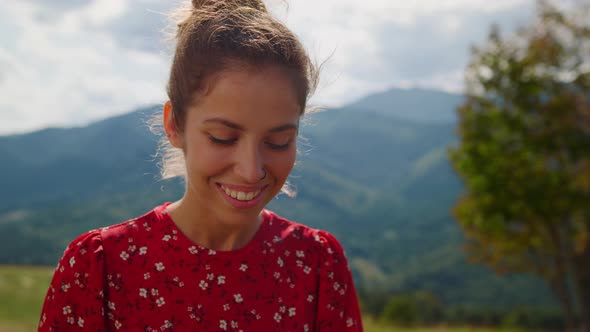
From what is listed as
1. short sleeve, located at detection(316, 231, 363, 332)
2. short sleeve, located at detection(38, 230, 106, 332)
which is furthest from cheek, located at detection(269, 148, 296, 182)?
short sleeve, located at detection(38, 230, 106, 332)

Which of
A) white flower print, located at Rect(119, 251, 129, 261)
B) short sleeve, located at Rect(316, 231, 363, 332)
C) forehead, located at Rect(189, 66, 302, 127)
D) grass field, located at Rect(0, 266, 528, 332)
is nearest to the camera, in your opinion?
forehead, located at Rect(189, 66, 302, 127)

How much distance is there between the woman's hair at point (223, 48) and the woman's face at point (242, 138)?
44 millimetres

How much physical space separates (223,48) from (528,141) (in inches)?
671

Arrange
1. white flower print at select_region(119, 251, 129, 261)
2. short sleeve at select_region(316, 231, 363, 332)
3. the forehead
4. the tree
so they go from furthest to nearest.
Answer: the tree < short sleeve at select_region(316, 231, 363, 332) < white flower print at select_region(119, 251, 129, 261) < the forehead

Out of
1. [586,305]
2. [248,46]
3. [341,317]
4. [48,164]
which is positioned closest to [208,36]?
[248,46]

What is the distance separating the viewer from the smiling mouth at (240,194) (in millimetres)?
2295

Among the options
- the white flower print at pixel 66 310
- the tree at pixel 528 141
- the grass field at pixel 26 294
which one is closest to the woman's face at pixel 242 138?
the white flower print at pixel 66 310

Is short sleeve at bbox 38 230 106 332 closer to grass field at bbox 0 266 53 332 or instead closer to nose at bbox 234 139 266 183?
nose at bbox 234 139 266 183

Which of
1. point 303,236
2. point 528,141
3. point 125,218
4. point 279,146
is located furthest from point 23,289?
point 125,218

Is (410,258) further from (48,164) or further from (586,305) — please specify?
(586,305)

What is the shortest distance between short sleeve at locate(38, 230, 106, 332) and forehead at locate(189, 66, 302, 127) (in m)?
0.76

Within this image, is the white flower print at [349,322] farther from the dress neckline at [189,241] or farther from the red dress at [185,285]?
the dress neckline at [189,241]

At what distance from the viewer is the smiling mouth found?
2.29 metres

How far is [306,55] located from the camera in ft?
7.90
